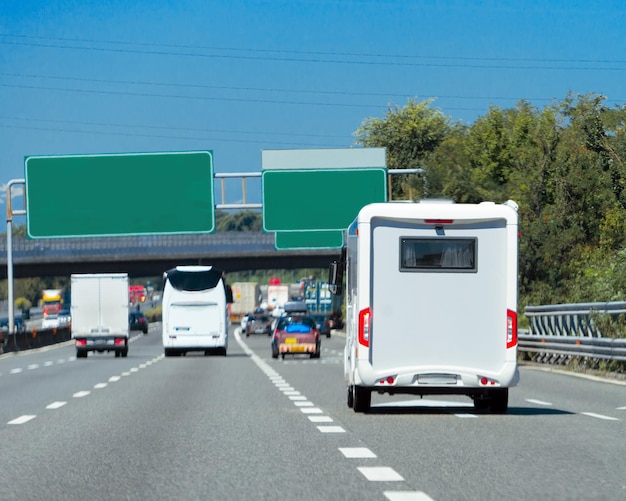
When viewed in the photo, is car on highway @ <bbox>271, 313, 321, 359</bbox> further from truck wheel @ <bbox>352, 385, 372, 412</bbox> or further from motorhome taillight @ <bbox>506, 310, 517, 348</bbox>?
motorhome taillight @ <bbox>506, 310, 517, 348</bbox>

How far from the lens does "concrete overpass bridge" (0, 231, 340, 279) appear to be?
83.2 metres

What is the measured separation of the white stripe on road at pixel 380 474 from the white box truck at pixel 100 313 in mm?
40865

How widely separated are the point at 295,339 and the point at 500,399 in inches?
1080

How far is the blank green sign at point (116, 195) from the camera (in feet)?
165

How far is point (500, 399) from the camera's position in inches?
682

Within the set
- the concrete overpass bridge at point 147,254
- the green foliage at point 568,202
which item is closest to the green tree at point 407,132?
the concrete overpass bridge at point 147,254

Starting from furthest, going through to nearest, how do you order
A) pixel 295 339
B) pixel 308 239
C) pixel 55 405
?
pixel 308 239 → pixel 295 339 → pixel 55 405

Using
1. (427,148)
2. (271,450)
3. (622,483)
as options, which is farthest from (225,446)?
(427,148)

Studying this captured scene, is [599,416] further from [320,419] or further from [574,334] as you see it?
[574,334]

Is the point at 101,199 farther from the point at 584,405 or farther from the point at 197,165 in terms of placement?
the point at 584,405

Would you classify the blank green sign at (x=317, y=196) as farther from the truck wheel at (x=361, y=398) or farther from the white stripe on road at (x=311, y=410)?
the truck wheel at (x=361, y=398)

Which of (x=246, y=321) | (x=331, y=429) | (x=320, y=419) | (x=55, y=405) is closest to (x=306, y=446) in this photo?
(x=331, y=429)

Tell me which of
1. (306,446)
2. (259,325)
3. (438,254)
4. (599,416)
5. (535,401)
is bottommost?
(259,325)

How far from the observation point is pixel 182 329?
50219 millimetres
